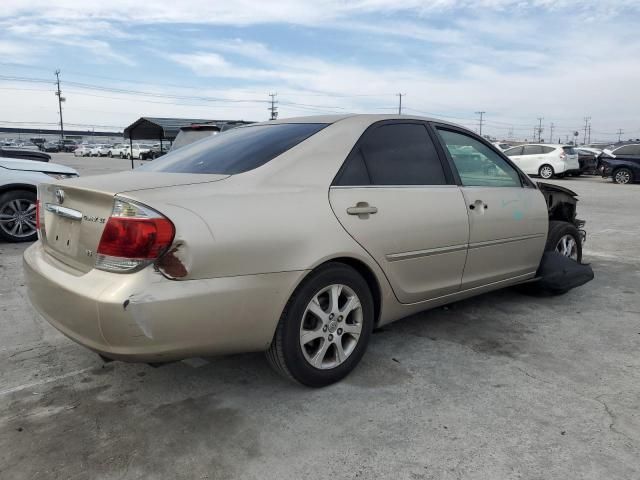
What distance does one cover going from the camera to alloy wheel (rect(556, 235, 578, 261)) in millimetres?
4773

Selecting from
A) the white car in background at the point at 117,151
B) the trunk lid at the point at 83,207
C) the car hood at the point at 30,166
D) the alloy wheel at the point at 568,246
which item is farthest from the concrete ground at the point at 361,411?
the white car in background at the point at 117,151

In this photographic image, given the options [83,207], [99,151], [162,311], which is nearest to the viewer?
[162,311]

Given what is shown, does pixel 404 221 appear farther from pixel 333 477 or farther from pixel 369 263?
pixel 333 477

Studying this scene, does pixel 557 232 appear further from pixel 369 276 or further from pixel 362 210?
pixel 362 210

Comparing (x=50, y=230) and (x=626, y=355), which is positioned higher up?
(x=50, y=230)

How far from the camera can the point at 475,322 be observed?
13.0ft

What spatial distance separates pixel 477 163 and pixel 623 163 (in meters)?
18.7

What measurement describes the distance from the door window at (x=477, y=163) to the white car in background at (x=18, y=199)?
18.6 feet

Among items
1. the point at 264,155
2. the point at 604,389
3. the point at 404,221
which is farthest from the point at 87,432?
the point at 604,389

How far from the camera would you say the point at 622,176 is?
64.3 ft

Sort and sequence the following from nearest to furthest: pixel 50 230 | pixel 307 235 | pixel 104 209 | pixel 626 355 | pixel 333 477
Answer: pixel 333 477, pixel 104 209, pixel 307 235, pixel 50 230, pixel 626 355

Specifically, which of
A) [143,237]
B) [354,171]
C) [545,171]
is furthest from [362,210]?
[545,171]

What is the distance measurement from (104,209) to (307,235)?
3.17ft

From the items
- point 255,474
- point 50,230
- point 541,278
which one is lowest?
point 255,474
